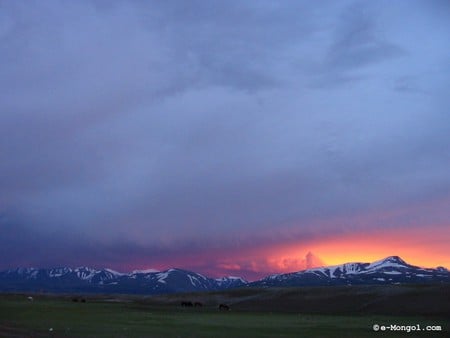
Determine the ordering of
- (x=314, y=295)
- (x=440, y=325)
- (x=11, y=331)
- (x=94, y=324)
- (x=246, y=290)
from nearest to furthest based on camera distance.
Result: 1. (x=11, y=331)
2. (x=94, y=324)
3. (x=440, y=325)
4. (x=314, y=295)
5. (x=246, y=290)

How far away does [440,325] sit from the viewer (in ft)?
214

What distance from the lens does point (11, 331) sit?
155 ft

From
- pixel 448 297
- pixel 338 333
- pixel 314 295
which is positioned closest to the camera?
pixel 338 333

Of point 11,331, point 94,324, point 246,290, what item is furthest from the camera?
point 246,290

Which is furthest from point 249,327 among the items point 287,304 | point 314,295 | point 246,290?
point 246,290

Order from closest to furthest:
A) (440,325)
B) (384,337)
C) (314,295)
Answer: (384,337)
(440,325)
(314,295)

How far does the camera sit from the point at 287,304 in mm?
125125

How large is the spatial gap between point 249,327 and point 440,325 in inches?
813

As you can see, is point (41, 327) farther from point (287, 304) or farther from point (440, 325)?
point (287, 304)

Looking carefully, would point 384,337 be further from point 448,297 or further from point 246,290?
point 246,290

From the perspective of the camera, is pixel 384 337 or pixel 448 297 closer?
pixel 384 337

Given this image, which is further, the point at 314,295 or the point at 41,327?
the point at 314,295

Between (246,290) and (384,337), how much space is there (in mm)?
Result: 115050

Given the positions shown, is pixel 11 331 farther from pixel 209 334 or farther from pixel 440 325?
pixel 440 325
